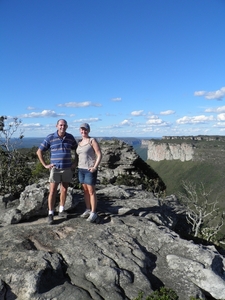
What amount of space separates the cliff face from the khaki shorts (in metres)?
137

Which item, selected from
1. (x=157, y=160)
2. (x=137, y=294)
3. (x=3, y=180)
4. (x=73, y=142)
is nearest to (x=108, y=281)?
(x=137, y=294)

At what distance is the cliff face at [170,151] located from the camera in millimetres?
→ 143875

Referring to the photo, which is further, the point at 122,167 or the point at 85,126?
the point at 122,167

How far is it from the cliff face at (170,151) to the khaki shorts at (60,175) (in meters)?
137

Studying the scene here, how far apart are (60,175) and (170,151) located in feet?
512

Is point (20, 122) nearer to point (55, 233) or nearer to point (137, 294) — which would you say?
point (55, 233)

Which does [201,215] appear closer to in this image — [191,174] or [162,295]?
[162,295]

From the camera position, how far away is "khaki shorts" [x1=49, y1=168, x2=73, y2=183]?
841 centimetres

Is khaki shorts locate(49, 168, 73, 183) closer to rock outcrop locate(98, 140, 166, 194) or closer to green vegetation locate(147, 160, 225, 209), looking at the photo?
rock outcrop locate(98, 140, 166, 194)

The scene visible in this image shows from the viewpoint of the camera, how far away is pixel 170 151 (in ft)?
528

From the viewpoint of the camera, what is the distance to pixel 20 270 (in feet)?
19.1

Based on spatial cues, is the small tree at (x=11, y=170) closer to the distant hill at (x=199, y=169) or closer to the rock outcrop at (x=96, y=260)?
the rock outcrop at (x=96, y=260)

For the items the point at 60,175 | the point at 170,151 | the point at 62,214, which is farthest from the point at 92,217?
the point at 170,151

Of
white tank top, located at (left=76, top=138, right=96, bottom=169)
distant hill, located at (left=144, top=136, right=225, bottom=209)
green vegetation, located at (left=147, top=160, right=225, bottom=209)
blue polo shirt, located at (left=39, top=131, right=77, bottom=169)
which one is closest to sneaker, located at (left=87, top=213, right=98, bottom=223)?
white tank top, located at (left=76, top=138, right=96, bottom=169)
